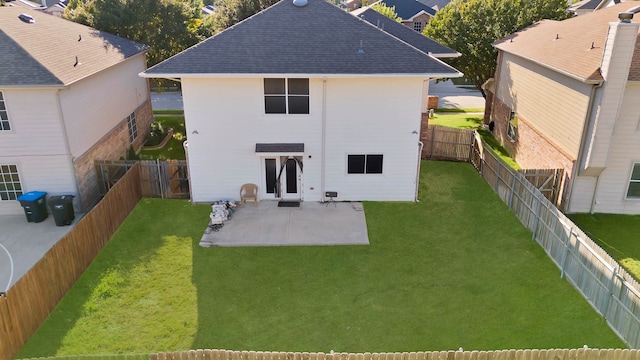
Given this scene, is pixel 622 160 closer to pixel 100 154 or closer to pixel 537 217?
pixel 537 217

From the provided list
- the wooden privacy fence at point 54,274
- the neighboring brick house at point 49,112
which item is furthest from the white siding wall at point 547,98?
the neighboring brick house at point 49,112

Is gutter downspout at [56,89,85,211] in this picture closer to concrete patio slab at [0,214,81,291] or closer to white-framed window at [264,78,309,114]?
concrete patio slab at [0,214,81,291]

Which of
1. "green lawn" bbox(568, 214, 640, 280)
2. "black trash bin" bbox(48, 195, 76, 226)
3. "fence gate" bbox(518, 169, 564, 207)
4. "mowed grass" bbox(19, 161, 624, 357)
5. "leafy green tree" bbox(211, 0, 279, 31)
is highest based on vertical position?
"leafy green tree" bbox(211, 0, 279, 31)

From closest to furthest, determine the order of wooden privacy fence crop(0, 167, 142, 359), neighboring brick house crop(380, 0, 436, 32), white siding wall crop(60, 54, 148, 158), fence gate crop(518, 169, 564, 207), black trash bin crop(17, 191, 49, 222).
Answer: wooden privacy fence crop(0, 167, 142, 359), black trash bin crop(17, 191, 49, 222), white siding wall crop(60, 54, 148, 158), fence gate crop(518, 169, 564, 207), neighboring brick house crop(380, 0, 436, 32)

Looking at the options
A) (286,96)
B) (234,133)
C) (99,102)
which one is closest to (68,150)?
(99,102)

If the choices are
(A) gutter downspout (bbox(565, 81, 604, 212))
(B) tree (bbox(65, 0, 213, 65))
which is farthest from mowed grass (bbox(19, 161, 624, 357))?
(B) tree (bbox(65, 0, 213, 65))

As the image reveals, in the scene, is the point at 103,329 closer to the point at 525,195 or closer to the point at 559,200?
the point at 525,195

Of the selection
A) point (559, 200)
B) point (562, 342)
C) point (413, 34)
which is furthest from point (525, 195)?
point (413, 34)

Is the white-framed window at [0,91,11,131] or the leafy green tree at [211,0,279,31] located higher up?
the leafy green tree at [211,0,279,31]
